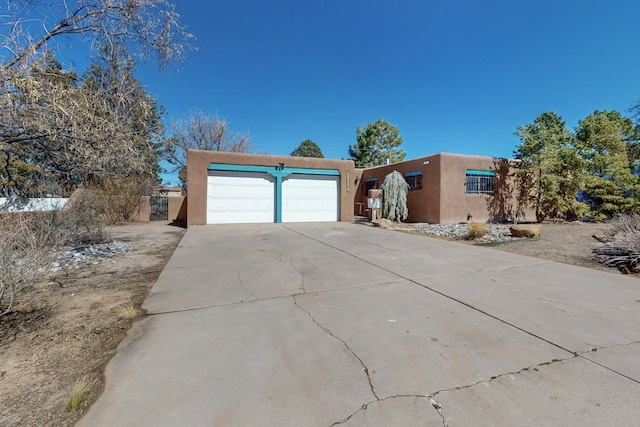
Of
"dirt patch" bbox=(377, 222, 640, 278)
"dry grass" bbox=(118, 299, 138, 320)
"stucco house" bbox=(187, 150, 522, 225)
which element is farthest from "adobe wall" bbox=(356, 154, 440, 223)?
"dry grass" bbox=(118, 299, 138, 320)

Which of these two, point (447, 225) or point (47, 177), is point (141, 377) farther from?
point (447, 225)

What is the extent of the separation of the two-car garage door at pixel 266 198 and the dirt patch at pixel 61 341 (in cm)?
814

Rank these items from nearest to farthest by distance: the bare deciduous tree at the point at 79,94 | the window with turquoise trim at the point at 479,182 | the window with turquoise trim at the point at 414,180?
the bare deciduous tree at the point at 79,94 → the window with turquoise trim at the point at 479,182 → the window with turquoise trim at the point at 414,180

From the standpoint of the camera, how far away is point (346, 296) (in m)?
3.86

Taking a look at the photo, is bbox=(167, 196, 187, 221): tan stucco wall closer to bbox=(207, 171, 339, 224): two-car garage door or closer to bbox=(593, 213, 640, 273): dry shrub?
bbox=(207, 171, 339, 224): two-car garage door

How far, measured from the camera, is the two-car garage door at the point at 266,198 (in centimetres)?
1298

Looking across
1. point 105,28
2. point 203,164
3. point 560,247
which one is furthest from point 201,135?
point 560,247

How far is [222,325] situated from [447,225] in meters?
12.4

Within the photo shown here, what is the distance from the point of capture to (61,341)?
271 cm

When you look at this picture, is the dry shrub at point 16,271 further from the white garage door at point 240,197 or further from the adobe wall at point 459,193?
the adobe wall at point 459,193

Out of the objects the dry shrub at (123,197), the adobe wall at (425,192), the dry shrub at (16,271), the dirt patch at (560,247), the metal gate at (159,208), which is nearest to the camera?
the dry shrub at (16,271)

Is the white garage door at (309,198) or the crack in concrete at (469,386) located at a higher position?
the white garage door at (309,198)

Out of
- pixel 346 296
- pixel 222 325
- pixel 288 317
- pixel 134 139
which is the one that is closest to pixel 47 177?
pixel 134 139

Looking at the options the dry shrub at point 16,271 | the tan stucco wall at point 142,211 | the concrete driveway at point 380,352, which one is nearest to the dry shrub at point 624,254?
the concrete driveway at point 380,352
